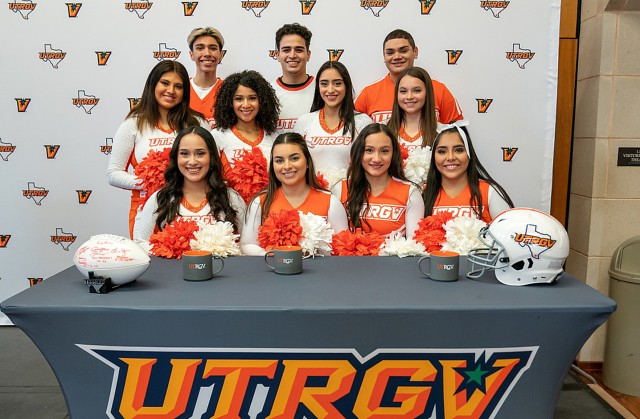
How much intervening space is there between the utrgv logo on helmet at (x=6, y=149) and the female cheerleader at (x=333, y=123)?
232 centimetres

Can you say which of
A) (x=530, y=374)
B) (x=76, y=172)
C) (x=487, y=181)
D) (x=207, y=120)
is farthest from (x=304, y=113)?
(x=530, y=374)

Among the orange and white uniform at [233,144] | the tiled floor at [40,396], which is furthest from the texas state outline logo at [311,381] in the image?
the orange and white uniform at [233,144]

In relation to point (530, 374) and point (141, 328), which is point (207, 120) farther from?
point (530, 374)

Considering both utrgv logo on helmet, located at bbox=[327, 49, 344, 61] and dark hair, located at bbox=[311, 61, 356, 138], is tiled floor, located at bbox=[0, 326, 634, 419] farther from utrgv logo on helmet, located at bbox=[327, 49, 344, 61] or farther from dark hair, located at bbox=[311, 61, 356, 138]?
utrgv logo on helmet, located at bbox=[327, 49, 344, 61]

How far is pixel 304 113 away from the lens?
→ 3156 millimetres

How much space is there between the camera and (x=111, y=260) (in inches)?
63.2

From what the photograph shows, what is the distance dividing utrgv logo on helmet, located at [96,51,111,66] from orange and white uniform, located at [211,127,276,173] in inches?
50.7

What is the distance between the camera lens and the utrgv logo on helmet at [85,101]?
3.62 m

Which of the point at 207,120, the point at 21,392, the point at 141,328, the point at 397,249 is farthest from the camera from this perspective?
the point at 207,120

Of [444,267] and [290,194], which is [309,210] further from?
[444,267]

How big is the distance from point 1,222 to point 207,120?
1980mm

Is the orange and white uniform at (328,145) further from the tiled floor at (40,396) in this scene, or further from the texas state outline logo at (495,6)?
the tiled floor at (40,396)

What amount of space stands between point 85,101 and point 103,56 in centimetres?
35

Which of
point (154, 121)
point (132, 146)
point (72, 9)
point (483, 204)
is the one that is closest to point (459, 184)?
point (483, 204)
